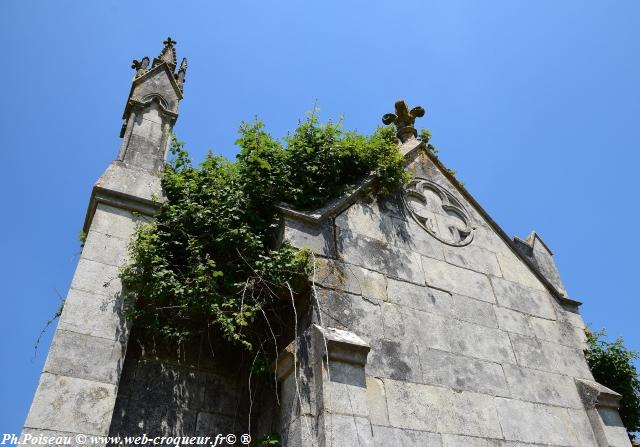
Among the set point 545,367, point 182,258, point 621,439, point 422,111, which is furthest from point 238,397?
point 422,111

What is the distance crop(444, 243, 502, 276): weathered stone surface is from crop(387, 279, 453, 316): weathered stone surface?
29.3 inches

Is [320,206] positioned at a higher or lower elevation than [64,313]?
higher

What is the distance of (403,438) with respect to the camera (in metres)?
4.70

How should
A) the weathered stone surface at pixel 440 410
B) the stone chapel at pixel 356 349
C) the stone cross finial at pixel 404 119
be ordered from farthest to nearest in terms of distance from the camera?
the stone cross finial at pixel 404 119
the weathered stone surface at pixel 440 410
the stone chapel at pixel 356 349

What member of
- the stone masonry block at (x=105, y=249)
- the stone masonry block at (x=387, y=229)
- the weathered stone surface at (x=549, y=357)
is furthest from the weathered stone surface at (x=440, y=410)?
the stone masonry block at (x=105, y=249)

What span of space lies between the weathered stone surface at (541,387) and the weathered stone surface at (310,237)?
99.5 inches

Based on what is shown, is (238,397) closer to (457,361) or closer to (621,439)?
(457,361)

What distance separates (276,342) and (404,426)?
154cm

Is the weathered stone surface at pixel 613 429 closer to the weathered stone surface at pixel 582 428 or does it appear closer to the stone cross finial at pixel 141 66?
the weathered stone surface at pixel 582 428

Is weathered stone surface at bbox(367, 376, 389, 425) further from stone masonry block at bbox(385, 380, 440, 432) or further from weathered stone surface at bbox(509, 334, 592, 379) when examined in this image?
weathered stone surface at bbox(509, 334, 592, 379)

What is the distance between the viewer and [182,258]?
569cm

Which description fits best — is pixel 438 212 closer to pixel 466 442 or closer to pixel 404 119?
pixel 404 119

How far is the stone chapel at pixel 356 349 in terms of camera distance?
15.2ft

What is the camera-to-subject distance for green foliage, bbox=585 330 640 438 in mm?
7238
